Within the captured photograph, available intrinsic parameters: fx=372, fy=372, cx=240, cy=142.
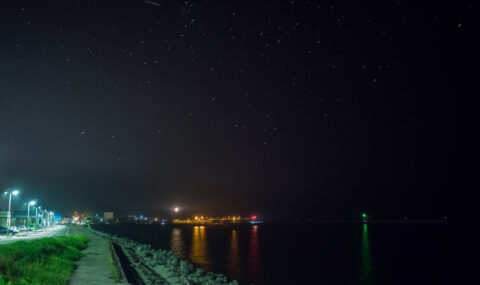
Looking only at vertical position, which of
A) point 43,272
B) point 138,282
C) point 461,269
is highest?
point 43,272

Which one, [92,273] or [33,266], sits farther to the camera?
[92,273]

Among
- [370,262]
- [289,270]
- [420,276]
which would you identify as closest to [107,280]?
[289,270]

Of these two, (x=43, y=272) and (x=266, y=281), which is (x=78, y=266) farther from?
(x=266, y=281)

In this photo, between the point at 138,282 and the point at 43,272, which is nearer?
the point at 43,272

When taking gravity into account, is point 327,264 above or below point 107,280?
below

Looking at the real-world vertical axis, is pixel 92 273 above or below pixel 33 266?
below

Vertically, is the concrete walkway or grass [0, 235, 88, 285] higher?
grass [0, 235, 88, 285]

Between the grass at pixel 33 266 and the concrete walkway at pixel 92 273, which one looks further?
the concrete walkway at pixel 92 273

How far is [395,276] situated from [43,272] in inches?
1693

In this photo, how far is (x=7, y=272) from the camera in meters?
15.7

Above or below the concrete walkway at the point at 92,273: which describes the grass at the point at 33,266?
above

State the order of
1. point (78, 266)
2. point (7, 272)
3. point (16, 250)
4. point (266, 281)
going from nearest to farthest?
point (7, 272) → point (16, 250) → point (78, 266) → point (266, 281)

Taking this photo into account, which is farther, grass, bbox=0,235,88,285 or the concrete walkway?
the concrete walkway

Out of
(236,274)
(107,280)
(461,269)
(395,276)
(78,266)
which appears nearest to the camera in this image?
(107,280)
